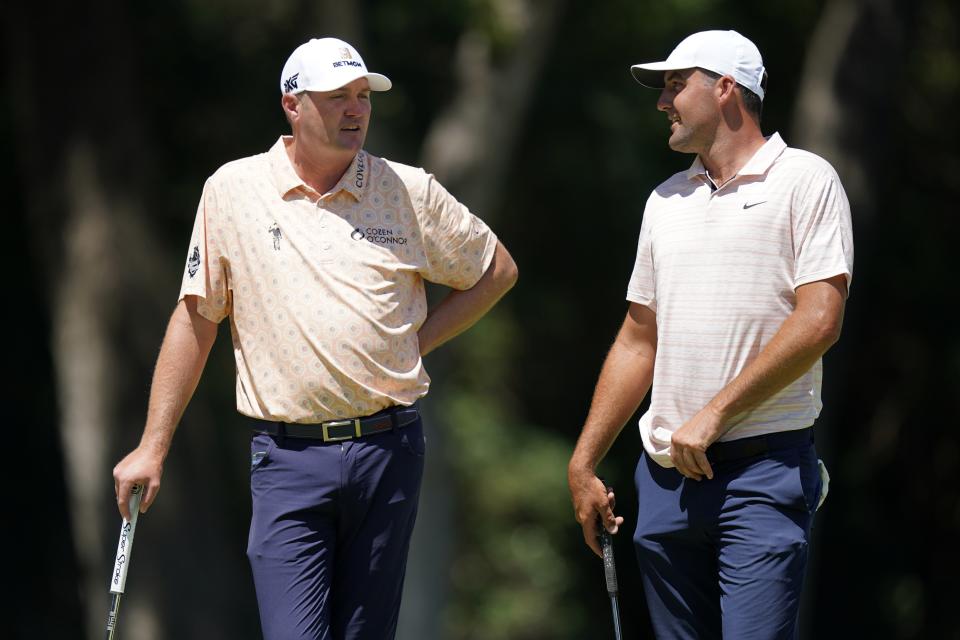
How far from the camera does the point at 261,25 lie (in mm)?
13234

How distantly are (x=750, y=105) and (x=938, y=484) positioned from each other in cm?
1255

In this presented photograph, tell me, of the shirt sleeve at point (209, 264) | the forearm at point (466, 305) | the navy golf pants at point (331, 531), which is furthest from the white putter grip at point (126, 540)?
the forearm at point (466, 305)

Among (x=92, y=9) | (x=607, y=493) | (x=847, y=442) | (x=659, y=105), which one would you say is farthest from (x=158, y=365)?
(x=847, y=442)

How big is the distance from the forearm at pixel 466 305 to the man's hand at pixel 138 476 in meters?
0.86

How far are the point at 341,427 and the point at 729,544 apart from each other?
111cm

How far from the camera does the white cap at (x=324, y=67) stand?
4234 millimetres

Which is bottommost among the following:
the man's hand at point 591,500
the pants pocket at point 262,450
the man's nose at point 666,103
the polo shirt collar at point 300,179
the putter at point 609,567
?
the putter at point 609,567

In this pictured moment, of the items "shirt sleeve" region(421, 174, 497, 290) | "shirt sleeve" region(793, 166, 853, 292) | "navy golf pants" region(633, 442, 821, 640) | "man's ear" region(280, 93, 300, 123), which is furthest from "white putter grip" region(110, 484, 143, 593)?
"shirt sleeve" region(793, 166, 853, 292)

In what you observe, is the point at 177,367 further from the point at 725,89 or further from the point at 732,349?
the point at 725,89

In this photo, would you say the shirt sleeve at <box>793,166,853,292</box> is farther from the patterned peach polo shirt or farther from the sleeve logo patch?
the sleeve logo patch

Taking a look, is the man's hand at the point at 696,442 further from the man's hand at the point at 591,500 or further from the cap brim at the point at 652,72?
the cap brim at the point at 652,72

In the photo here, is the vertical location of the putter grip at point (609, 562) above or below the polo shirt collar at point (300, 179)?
below

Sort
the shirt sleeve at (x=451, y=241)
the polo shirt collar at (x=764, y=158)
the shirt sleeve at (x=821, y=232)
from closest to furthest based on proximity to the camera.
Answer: the shirt sleeve at (x=821, y=232) < the polo shirt collar at (x=764, y=158) < the shirt sleeve at (x=451, y=241)

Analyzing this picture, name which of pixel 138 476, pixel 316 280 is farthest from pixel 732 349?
pixel 138 476
